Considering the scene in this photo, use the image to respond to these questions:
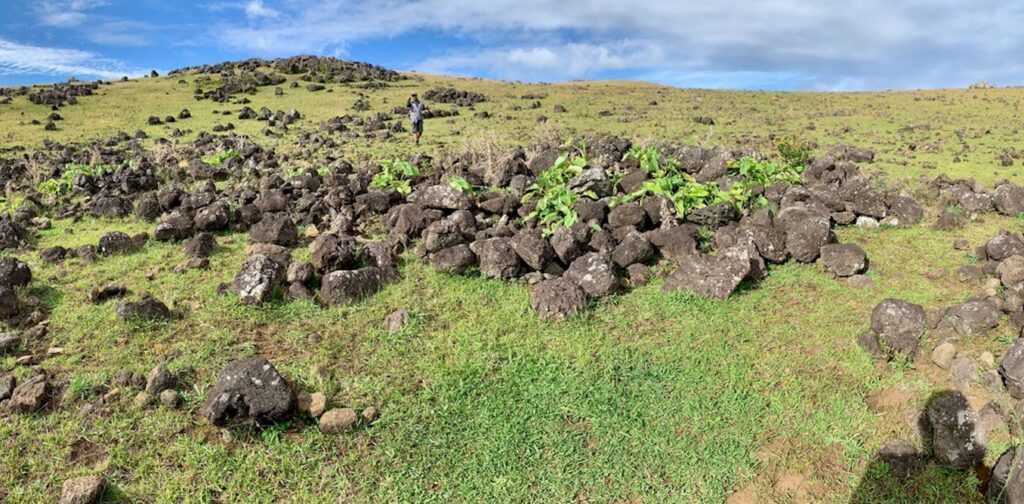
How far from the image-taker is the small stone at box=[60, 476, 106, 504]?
402cm

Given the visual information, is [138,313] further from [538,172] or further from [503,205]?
[538,172]

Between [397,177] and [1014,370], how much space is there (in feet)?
30.7

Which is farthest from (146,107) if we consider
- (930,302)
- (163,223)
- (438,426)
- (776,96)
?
(776,96)

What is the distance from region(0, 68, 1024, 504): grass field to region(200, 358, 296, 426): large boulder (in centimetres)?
13

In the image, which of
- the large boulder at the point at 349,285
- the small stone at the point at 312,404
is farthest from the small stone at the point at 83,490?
the large boulder at the point at 349,285

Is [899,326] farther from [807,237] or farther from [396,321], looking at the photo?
[396,321]

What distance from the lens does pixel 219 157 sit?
47.1 ft

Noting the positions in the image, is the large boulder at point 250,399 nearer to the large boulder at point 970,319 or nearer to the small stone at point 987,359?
the small stone at point 987,359

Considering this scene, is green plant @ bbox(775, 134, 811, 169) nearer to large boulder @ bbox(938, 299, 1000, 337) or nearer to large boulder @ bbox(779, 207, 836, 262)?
large boulder @ bbox(779, 207, 836, 262)

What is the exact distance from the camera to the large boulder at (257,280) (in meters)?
6.70

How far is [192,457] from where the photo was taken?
4.52 metres

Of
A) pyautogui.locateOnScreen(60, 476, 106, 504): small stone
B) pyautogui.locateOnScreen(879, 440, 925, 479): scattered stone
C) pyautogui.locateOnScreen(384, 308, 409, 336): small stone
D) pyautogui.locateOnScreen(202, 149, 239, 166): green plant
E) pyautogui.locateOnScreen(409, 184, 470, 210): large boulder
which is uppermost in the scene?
pyautogui.locateOnScreen(202, 149, 239, 166): green plant

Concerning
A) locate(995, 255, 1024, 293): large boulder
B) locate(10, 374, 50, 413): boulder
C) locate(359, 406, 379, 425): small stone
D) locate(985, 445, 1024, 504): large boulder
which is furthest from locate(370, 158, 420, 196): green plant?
locate(985, 445, 1024, 504): large boulder

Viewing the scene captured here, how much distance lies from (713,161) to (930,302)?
4799 mm
